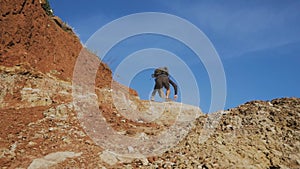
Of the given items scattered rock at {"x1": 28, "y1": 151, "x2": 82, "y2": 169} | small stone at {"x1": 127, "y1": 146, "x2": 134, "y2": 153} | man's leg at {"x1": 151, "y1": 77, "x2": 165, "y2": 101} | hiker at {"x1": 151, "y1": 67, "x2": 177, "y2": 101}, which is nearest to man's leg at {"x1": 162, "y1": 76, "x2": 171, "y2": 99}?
hiker at {"x1": 151, "y1": 67, "x2": 177, "y2": 101}

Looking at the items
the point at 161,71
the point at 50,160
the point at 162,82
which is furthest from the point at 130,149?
the point at 161,71

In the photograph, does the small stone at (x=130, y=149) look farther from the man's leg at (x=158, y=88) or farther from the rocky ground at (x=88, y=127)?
the man's leg at (x=158, y=88)

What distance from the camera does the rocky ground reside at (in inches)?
259

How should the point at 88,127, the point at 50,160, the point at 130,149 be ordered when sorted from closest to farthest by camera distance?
the point at 50,160
the point at 130,149
the point at 88,127

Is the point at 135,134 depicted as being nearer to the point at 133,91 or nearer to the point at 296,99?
the point at 296,99

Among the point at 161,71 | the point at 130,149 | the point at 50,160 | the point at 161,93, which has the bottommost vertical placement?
the point at 50,160

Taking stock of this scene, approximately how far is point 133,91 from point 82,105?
6.40m

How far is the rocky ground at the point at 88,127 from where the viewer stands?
657 cm

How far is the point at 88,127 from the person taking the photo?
845cm

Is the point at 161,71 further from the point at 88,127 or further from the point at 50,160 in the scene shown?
the point at 50,160

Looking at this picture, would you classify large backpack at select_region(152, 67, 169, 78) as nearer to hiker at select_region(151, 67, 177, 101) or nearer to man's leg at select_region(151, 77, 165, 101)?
hiker at select_region(151, 67, 177, 101)

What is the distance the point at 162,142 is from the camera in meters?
7.91

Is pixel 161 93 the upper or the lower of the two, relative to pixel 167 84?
lower

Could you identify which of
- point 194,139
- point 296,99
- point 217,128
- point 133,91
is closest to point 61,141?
point 194,139
